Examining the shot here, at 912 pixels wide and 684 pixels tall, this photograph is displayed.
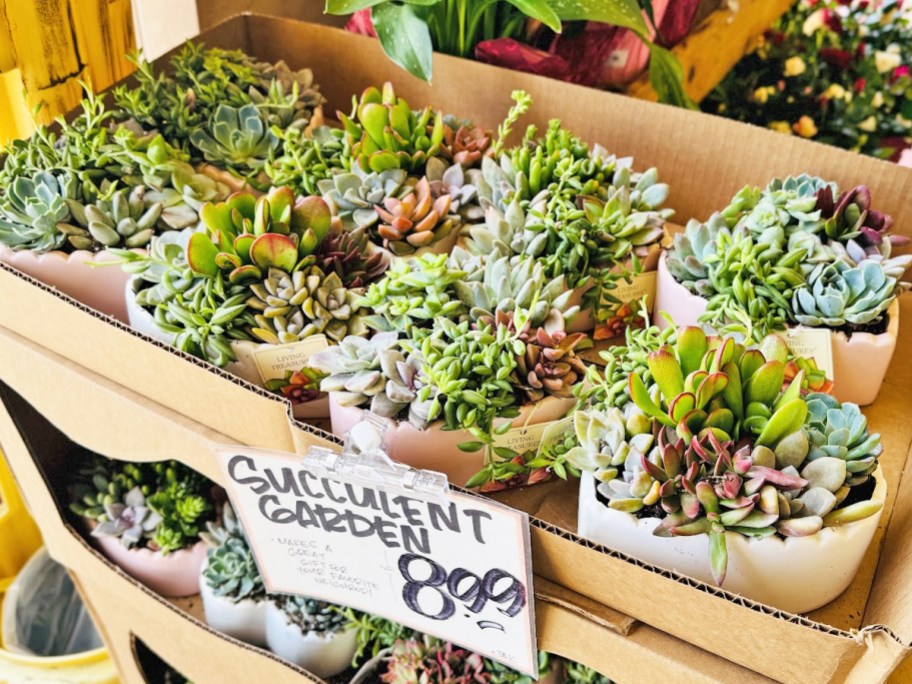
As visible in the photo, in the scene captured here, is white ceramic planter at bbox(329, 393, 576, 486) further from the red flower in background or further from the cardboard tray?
the red flower in background

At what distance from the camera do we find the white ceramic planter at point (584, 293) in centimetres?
79

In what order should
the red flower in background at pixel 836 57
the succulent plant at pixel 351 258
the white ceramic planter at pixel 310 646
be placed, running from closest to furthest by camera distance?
the succulent plant at pixel 351 258, the white ceramic planter at pixel 310 646, the red flower in background at pixel 836 57

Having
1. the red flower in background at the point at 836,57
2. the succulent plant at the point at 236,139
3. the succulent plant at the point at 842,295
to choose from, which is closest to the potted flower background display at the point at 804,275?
the succulent plant at the point at 842,295

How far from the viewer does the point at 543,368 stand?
65cm

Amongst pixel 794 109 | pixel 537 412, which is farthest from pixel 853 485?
pixel 794 109

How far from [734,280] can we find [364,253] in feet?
1.07

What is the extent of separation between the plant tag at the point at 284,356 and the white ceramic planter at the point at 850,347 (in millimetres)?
318

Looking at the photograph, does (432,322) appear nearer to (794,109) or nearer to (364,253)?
(364,253)

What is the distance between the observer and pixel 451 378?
2.02 feet

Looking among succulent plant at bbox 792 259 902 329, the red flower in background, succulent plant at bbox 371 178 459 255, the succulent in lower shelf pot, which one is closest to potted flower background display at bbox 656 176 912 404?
succulent plant at bbox 792 259 902 329

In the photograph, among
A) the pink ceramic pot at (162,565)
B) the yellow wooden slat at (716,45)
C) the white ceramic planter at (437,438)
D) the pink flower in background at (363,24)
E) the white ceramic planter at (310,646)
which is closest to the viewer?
the white ceramic planter at (437,438)

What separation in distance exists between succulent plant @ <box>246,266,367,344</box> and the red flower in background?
1.37 m

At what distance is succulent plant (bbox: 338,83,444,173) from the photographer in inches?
32.8

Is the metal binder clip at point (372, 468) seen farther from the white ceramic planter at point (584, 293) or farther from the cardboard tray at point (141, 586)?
the white ceramic planter at point (584, 293)
